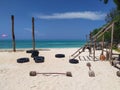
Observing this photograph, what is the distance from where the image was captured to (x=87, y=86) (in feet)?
28.7

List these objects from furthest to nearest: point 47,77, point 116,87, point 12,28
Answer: point 12,28 < point 47,77 < point 116,87

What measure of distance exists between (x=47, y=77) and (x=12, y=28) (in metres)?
17.9

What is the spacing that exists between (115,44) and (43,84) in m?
24.6

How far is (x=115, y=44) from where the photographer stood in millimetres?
31328

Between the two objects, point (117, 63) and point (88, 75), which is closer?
point (88, 75)

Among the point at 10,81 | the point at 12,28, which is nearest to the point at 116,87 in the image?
the point at 10,81

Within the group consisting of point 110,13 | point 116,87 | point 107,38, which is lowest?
point 116,87

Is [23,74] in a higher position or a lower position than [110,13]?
lower

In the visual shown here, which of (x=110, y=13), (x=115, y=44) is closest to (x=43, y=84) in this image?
(x=115, y=44)

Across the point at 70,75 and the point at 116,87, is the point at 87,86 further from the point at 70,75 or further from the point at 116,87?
the point at 70,75

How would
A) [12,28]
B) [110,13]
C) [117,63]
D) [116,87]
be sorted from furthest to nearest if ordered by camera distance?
[110,13]
[12,28]
[117,63]
[116,87]

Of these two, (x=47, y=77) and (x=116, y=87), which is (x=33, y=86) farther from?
(x=116, y=87)

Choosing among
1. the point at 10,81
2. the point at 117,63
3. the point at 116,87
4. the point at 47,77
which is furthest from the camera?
the point at 117,63

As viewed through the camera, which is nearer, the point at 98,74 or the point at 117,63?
the point at 98,74
